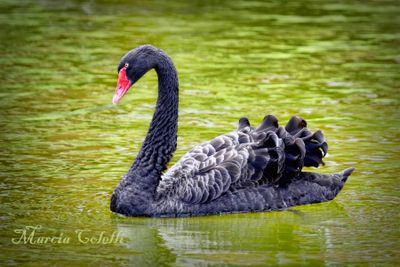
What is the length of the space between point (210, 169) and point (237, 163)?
0.19 m

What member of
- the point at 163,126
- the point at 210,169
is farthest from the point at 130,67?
→ the point at 210,169

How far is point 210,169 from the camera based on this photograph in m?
7.91

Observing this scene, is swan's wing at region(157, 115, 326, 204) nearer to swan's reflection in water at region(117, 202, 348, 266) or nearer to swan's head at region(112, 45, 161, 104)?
swan's reflection in water at region(117, 202, 348, 266)

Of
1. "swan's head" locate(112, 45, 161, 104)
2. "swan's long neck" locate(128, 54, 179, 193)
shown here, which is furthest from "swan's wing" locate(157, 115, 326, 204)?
"swan's head" locate(112, 45, 161, 104)

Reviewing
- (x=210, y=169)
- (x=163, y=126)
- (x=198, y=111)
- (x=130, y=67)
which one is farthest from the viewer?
(x=198, y=111)

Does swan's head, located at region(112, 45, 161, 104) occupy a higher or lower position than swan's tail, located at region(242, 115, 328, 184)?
higher

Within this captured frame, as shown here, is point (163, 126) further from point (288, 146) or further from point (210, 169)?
point (288, 146)

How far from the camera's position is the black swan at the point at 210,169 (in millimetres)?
7812

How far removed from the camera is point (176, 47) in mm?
14094

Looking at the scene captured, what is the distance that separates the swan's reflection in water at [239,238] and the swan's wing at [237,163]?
22 cm

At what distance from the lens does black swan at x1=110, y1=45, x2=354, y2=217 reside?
7.81 metres

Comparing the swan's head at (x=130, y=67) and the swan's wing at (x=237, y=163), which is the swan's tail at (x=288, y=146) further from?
the swan's head at (x=130, y=67)

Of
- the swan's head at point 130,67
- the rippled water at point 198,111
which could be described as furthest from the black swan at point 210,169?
the rippled water at point 198,111

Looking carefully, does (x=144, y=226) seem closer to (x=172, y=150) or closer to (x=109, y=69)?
(x=172, y=150)
